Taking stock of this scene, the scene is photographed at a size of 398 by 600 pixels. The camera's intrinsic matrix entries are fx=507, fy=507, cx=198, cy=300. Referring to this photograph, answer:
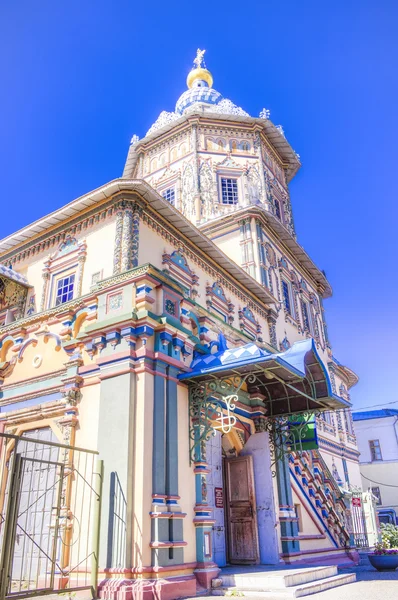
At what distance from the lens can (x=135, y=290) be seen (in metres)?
9.69

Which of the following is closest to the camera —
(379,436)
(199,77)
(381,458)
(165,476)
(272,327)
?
(165,476)

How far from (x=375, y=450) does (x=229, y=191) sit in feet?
84.2

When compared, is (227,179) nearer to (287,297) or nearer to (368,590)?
(287,297)

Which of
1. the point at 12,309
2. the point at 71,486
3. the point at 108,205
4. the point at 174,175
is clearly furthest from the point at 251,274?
the point at 71,486

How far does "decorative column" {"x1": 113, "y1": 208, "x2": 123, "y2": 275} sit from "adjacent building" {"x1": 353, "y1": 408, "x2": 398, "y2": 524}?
100 ft

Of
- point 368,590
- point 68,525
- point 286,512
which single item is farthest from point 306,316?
point 68,525

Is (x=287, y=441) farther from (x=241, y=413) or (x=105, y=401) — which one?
(x=105, y=401)

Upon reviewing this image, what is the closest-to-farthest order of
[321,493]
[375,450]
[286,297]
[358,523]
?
[321,493]
[358,523]
[286,297]
[375,450]

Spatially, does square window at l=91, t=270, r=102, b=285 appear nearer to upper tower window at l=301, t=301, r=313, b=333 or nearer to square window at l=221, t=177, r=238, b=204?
square window at l=221, t=177, r=238, b=204

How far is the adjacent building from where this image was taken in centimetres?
3605

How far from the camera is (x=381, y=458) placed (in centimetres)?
3769

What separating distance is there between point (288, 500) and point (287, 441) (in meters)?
1.45

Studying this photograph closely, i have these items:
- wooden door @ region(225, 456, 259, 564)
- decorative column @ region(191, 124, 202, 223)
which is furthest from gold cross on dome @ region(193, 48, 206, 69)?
wooden door @ region(225, 456, 259, 564)

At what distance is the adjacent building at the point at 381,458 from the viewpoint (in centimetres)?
3605
